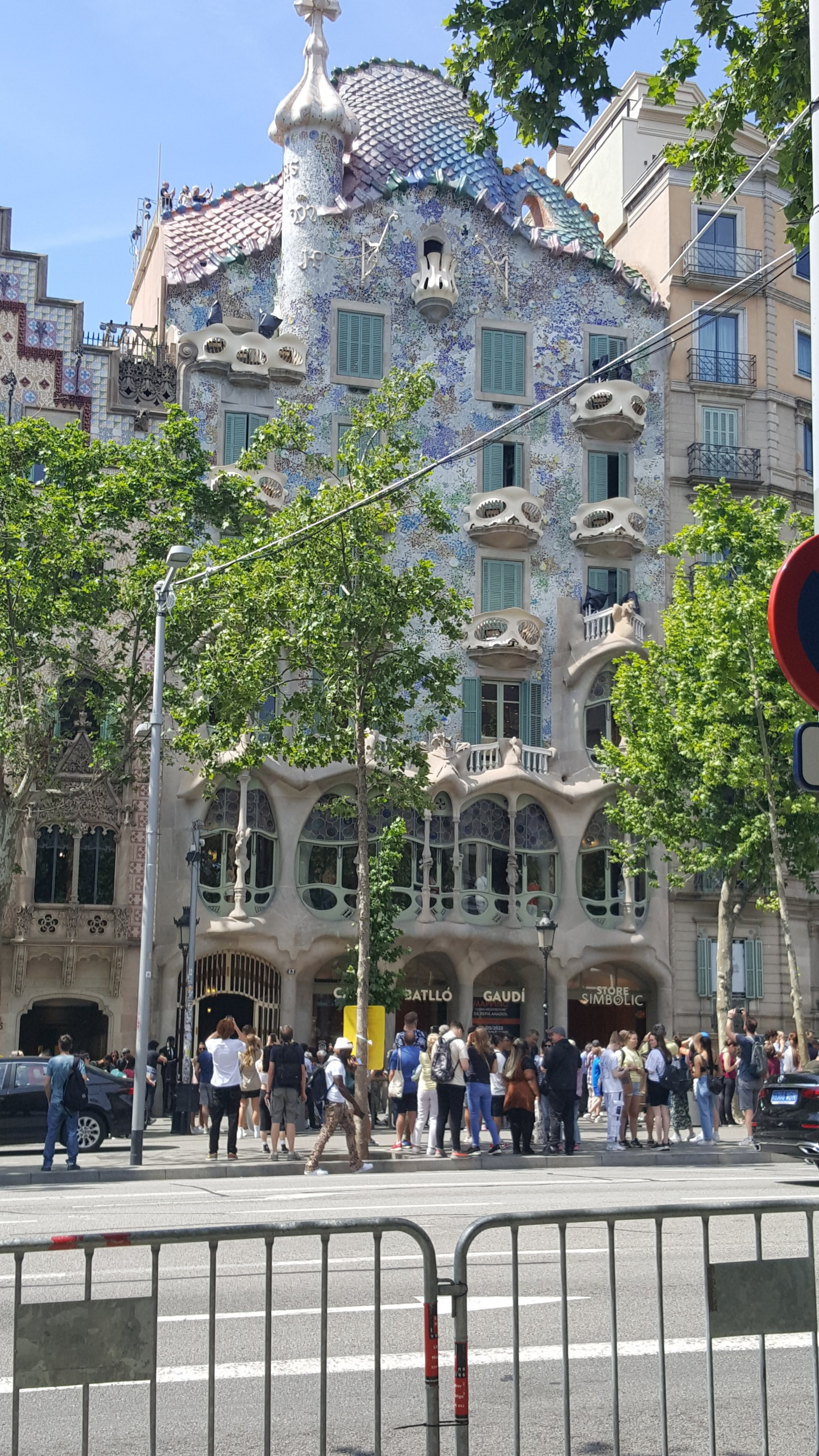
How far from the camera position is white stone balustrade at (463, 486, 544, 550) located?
37.3 m

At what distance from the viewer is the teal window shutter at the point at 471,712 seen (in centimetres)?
3681

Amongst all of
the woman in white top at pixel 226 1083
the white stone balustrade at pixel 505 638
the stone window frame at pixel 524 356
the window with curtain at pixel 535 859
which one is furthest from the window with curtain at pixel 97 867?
the stone window frame at pixel 524 356

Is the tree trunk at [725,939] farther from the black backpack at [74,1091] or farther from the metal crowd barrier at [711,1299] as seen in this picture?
the metal crowd barrier at [711,1299]

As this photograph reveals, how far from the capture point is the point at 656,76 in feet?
40.8

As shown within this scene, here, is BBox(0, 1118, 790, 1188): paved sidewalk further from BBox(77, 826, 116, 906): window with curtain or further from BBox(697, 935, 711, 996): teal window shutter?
BBox(697, 935, 711, 996): teal window shutter

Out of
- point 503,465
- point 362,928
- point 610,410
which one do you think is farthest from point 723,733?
point 610,410

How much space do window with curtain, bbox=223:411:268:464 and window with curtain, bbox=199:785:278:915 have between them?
26.0ft

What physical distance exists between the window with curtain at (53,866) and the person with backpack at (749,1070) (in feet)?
48.7

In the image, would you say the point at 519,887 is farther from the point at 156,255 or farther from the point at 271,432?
the point at 156,255

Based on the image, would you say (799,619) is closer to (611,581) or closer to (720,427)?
(611,581)

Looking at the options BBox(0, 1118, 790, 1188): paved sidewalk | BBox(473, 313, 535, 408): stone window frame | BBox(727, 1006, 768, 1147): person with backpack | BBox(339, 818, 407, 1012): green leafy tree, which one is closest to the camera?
BBox(0, 1118, 790, 1188): paved sidewalk

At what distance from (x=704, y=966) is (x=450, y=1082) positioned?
18.1m

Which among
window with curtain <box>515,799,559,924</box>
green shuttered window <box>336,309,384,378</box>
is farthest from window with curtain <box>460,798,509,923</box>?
green shuttered window <box>336,309,384,378</box>

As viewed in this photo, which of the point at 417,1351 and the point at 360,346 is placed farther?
the point at 360,346
